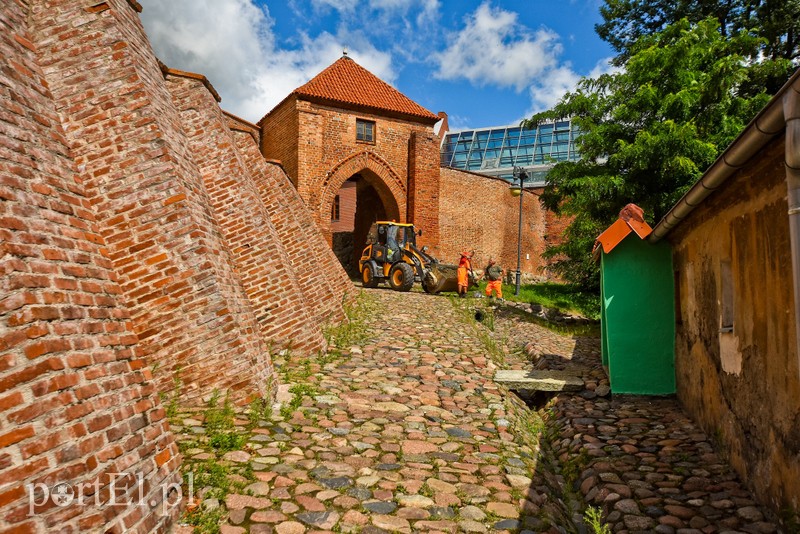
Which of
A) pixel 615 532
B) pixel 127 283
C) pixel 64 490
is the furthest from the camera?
pixel 127 283

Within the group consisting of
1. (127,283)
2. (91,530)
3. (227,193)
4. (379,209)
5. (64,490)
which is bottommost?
(91,530)

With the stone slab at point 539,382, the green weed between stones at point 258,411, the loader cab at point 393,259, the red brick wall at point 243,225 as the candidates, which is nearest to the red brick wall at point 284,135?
the loader cab at point 393,259

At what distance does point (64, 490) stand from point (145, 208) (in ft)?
8.93

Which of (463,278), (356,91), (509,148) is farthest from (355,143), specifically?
(509,148)

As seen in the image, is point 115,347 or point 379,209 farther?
point 379,209

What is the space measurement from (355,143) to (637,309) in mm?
16160

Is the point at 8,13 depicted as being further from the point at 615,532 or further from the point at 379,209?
the point at 379,209

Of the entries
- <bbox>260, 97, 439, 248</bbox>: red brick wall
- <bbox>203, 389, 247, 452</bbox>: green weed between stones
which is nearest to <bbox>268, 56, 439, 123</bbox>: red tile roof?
<bbox>260, 97, 439, 248</bbox>: red brick wall

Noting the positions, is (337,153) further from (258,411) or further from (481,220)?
(258,411)

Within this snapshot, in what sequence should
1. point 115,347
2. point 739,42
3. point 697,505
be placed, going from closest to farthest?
point 115,347 < point 697,505 < point 739,42

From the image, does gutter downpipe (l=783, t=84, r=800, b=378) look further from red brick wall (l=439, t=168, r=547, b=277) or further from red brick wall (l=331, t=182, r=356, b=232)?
red brick wall (l=331, t=182, r=356, b=232)

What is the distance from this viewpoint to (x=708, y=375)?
493 cm

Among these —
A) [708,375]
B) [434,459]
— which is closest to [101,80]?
[434,459]

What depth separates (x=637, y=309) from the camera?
662cm
